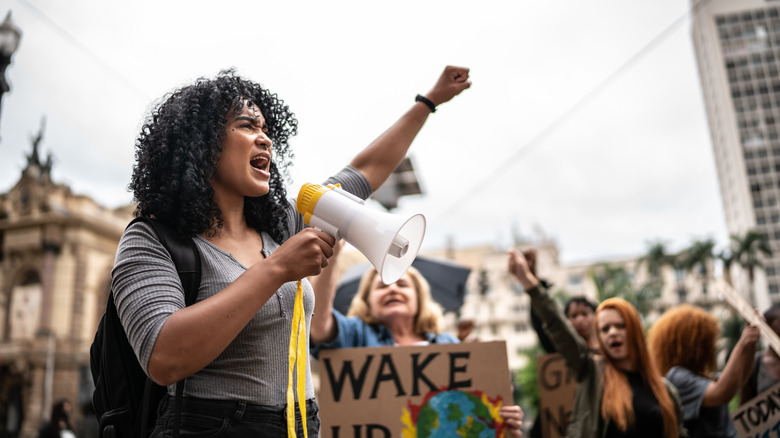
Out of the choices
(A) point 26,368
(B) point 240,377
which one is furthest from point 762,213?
(B) point 240,377

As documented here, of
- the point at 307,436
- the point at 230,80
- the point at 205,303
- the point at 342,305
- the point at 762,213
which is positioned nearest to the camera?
the point at 205,303

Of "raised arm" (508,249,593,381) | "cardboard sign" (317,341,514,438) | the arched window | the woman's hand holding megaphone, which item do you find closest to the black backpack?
the woman's hand holding megaphone

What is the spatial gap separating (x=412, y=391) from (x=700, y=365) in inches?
62.3

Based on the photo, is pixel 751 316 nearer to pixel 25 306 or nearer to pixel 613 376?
pixel 613 376

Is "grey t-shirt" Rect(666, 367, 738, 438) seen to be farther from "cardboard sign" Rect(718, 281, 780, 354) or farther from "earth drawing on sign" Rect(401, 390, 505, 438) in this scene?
"earth drawing on sign" Rect(401, 390, 505, 438)

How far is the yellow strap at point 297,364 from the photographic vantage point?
1050mm

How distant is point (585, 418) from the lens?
2.66m

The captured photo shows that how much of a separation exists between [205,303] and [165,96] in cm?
56

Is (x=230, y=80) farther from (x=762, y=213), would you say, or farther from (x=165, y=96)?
(x=762, y=213)

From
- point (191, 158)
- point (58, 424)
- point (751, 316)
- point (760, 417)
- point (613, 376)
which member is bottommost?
point (760, 417)

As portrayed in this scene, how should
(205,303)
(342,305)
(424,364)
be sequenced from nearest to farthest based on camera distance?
1. (205,303)
2. (424,364)
3. (342,305)

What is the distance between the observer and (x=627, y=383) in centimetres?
267

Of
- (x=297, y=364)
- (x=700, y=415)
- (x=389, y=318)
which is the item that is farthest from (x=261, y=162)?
(x=700, y=415)

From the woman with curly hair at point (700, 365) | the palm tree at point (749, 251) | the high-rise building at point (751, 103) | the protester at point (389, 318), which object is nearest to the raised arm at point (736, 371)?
the woman with curly hair at point (700, 365)
